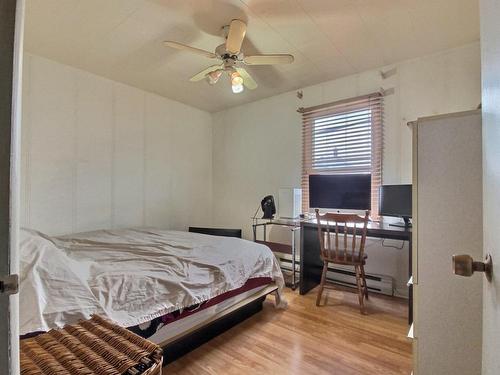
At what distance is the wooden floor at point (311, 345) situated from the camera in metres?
1.61

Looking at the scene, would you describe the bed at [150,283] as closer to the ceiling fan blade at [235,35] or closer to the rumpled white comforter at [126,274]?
the rumpled white comforter at [126,274]

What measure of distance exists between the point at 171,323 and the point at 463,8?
3019 millimetres

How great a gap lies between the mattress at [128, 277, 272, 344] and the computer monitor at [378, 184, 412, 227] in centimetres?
153

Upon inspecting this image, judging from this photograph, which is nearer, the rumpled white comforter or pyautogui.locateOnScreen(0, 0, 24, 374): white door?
pyautogui.locateOnScreen(0, 0, 24, 374): white door

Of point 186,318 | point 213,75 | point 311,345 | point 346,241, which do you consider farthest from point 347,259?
point 213,75

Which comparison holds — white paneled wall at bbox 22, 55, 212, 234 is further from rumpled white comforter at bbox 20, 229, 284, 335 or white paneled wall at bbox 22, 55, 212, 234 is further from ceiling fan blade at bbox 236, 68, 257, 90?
ceiling fan blade at bbox 236, 68, 257, 90

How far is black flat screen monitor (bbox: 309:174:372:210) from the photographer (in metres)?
2.83

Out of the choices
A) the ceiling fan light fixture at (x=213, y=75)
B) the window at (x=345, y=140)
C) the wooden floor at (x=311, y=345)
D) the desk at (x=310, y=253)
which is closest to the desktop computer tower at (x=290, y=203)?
the window at (x=345, y=140)

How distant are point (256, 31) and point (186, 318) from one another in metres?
2.32

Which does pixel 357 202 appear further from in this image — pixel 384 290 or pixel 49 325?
pixel 49 325

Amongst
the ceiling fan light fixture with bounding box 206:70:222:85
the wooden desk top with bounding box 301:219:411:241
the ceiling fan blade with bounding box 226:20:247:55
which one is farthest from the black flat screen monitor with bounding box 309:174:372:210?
the ceiling fan blade with bounding box 226:20:247:55

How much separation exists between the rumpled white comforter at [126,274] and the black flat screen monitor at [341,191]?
1.08m

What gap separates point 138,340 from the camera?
930 millimetres

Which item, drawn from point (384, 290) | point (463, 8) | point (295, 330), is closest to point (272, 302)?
point (295, 330)
